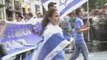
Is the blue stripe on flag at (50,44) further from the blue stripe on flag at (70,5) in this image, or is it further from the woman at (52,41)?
the blue stripe on flag at (70,5)

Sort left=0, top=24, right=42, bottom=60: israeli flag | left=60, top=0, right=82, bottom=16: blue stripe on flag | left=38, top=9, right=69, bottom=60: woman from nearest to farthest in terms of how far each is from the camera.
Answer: left=38, top=9, right=69, bottom=60: woman
left=0, top=24, right=42, bottom=60: israeli flag
left=60, top=0, right=82, bottom=16: blue stripe on flag

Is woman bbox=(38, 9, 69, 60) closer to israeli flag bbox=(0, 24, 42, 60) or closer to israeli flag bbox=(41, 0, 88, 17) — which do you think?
israeli flag bbox=(0, 24, 42, 60)

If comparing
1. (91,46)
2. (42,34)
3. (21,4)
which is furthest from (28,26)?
(91,46)

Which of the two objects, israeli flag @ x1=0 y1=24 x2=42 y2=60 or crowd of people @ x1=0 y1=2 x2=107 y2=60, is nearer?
crowd of people @ x1=0 y1=2 x2=107 y2=60

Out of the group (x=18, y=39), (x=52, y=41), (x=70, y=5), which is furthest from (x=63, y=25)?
(x=52, y=41)

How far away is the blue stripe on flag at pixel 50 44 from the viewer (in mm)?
5922

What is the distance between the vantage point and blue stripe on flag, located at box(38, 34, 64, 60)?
233 inches

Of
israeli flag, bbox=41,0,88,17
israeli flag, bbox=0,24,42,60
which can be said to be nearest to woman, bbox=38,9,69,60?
israeli flag, bbox=0,24,42,60

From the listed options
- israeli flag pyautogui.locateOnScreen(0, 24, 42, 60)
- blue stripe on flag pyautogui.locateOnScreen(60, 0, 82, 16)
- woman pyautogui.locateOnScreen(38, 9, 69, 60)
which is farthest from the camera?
blue stripe on flag pyautogui.locateOnScreen(60, 0, 82, 16)

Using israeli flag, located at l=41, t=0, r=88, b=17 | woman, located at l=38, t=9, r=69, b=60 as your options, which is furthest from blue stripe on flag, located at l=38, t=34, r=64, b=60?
israeli flag, located at l=41, t=0, r=88, b=17

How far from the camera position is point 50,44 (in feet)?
19.4

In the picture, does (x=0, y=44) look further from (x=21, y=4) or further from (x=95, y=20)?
(x=95, y=20)

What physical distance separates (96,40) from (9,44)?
10802mm

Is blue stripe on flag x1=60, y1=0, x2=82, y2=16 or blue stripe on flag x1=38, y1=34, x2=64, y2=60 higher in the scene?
blue stripe on flag x1=60, y1=0, x2=82, y2=16
